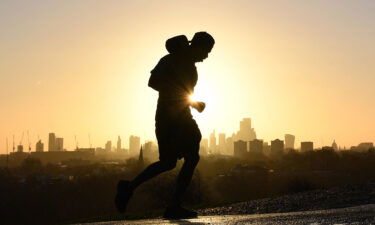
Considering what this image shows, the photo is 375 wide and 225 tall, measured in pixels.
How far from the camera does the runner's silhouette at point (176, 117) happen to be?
7.28m

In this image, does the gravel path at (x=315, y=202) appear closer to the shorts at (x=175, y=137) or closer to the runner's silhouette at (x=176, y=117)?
the runner's silhouette at (x=176, y=117)

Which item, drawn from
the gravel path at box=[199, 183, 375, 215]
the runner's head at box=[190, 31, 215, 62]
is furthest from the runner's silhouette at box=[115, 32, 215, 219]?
the gravel path at box=[199, 183, 375, 215]

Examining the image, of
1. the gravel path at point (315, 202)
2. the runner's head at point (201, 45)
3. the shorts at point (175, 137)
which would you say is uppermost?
the runner's head at point (201, 45)

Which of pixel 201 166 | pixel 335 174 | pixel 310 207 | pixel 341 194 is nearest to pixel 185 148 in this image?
pixel 310 207

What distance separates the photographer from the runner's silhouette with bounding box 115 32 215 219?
7277 millimetres

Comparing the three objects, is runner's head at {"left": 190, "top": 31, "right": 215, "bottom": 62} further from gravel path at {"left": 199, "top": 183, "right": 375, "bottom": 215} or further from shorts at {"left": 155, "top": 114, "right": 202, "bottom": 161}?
gravel path at {"left": 199, "top": 183, "right": 375, "bottom": 215}

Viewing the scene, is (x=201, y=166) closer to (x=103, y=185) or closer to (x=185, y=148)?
(x=103, y=185)

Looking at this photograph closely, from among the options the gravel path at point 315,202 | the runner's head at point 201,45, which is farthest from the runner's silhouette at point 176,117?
the gravel path at point 315,202

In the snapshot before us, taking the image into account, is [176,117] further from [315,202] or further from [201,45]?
[315,202]

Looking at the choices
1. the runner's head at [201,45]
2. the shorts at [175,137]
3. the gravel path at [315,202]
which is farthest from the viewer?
the gravel path at [315,202]

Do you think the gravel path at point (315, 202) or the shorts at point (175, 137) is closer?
the shorts at point (175, 137)

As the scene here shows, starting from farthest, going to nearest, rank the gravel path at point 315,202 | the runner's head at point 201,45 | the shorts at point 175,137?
the gravel path at point 315,202 < the runner's head at point 201,45 < the shorts at point 175,137

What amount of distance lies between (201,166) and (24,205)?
249 ft

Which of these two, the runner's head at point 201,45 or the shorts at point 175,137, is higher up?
the runner's head at point 201,45
